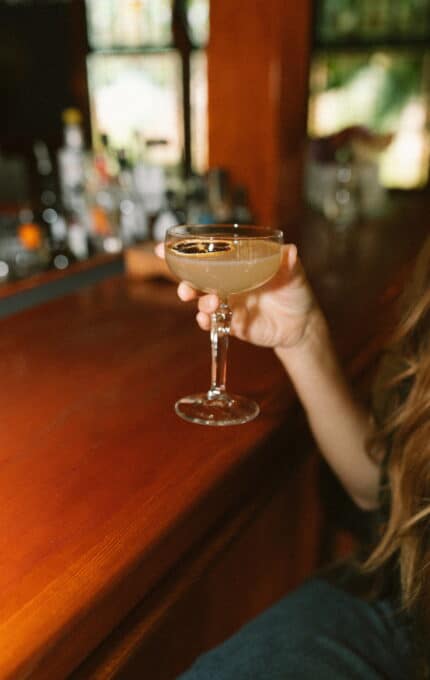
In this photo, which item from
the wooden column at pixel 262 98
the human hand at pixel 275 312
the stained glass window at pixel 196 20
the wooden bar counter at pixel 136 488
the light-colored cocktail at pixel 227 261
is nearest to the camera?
the wooden bar counter at pixel 136 488

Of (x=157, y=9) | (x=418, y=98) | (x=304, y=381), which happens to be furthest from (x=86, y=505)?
(x=157, y=9)

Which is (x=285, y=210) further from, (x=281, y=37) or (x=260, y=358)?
(x=260, y=358)

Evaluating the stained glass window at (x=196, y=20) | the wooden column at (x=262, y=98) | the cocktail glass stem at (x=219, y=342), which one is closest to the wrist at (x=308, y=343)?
the cocktail glass stem at (x=219, y=342)

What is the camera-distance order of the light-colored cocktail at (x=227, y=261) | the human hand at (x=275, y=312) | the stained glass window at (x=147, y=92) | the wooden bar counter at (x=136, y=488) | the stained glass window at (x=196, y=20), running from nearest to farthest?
the wooden bar counter at (x=136, y=488)
the light-colored cocktail at (x=227, y=261)
the human hand at (x=275, y=312)
the stained glass window at (x=196, y=20)
the stained glass window at (x=147, y=92)

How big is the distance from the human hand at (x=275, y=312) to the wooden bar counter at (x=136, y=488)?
116 millimetres

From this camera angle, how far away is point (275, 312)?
1.01 m

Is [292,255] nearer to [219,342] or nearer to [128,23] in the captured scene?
[219,342]

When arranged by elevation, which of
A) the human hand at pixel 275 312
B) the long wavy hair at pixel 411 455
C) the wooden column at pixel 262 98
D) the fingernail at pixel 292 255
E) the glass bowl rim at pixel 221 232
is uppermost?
the wooden column at pixel 262 98

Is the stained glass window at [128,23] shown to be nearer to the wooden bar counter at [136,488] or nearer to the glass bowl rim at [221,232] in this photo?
the wooden bar counter at [136,488]

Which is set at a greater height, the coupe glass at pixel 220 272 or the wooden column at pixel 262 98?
the wooden column at pixel 262 98

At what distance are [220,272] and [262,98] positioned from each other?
4.25 ft

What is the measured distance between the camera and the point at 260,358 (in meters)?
1.21

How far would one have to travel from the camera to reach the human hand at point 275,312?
0.99 metres

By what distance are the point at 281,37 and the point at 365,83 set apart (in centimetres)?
187
